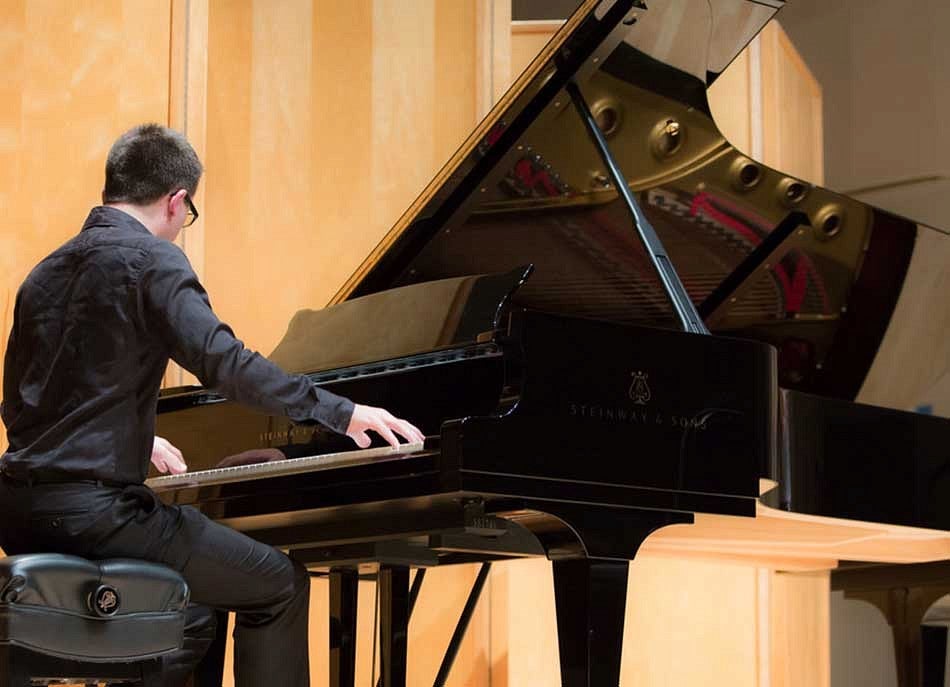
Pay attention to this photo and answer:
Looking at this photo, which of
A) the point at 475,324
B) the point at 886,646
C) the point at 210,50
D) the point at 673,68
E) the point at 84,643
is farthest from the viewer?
the point at 886,646

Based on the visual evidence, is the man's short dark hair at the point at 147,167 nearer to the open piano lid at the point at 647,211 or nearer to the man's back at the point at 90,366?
the man's back at the point at 90,366

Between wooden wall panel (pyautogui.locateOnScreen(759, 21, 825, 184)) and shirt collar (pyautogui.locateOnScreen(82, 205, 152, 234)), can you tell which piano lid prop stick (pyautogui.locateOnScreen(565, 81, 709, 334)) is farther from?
wooden wall panel (pyautogui.locateOnScreen(759, 21, 825, 184))

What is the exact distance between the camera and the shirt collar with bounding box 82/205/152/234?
246 centimetres

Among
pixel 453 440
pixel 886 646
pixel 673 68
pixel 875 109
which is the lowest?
pixel 886 646

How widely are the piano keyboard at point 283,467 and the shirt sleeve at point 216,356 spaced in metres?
0.12

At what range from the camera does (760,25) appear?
3424 mm

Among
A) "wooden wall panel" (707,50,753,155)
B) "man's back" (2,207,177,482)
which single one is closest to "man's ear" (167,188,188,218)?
"man's back" (2,207,177,482)

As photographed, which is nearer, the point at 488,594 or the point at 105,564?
the point at 105,564

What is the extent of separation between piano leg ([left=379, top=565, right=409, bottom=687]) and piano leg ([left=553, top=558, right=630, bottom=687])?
73 cm

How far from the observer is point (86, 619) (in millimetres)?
2244

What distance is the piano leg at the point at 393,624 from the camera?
3119 millimetres

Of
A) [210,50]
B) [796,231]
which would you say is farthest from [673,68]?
[210,50]

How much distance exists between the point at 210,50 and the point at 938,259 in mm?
2429

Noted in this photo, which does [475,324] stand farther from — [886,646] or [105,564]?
[886,646]
